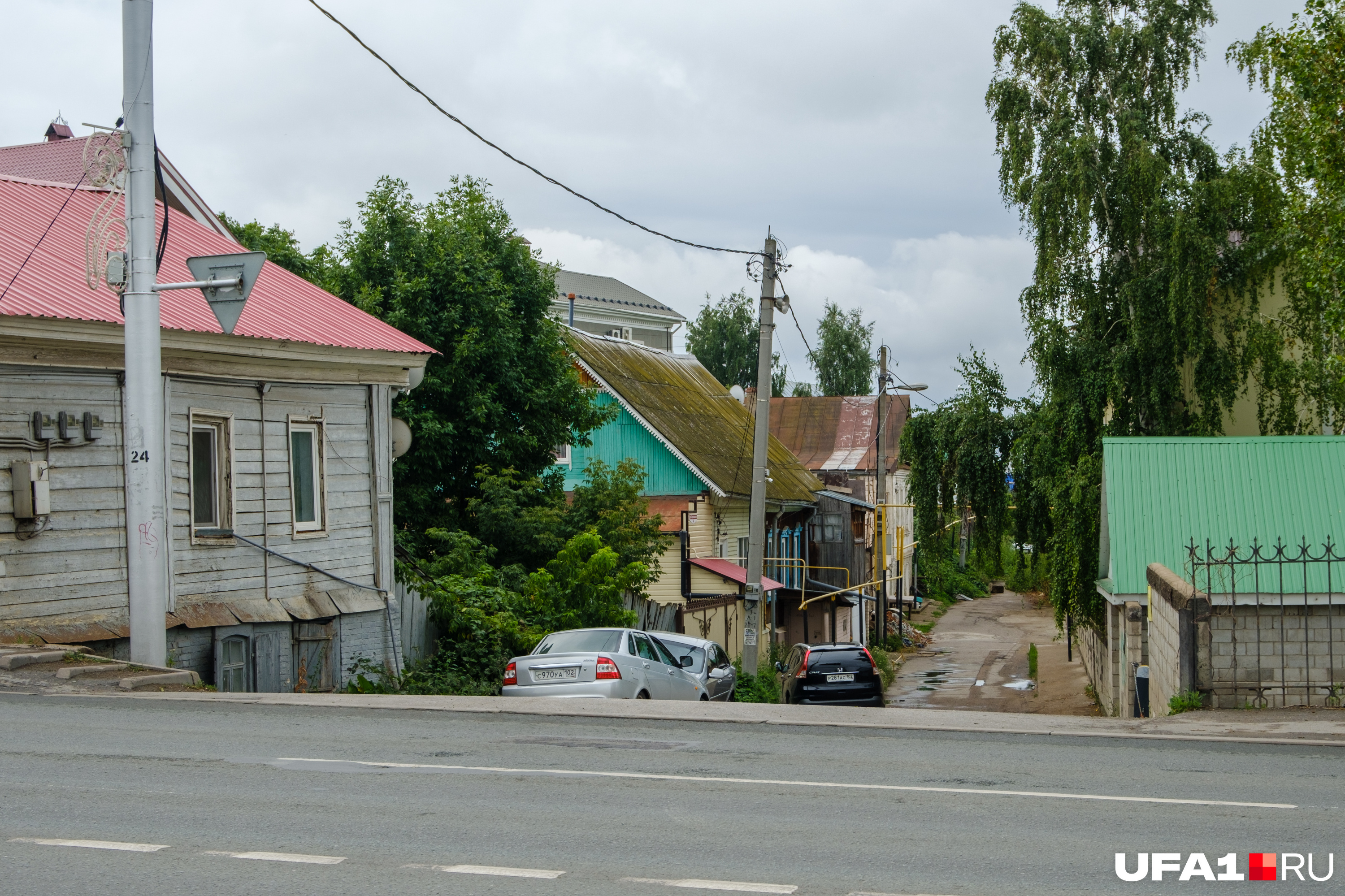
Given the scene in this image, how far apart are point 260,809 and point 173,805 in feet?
1.73

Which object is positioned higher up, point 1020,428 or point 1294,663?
point 1020,428

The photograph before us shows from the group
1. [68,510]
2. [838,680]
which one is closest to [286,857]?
[68,510]

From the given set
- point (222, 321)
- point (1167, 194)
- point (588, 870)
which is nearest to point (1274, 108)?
point (1167, 194)

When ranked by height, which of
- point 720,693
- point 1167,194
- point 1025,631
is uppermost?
point 1167,194

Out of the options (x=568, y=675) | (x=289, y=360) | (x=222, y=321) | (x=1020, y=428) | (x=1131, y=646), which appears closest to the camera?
(x=222, y=321)

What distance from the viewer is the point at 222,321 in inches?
483

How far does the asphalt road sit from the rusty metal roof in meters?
46.7

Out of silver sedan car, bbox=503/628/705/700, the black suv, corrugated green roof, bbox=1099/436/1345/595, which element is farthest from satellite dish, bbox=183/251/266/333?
the black suv

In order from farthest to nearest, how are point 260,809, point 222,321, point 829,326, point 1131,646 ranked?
point 829,326
point 1131,646
point 222,321
point 260,809

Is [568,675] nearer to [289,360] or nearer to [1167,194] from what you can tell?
[289,360]

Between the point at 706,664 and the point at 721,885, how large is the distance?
486 inches

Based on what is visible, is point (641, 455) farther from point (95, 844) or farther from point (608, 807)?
point (95, 844)

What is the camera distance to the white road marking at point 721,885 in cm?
552

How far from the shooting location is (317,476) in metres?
16.6
